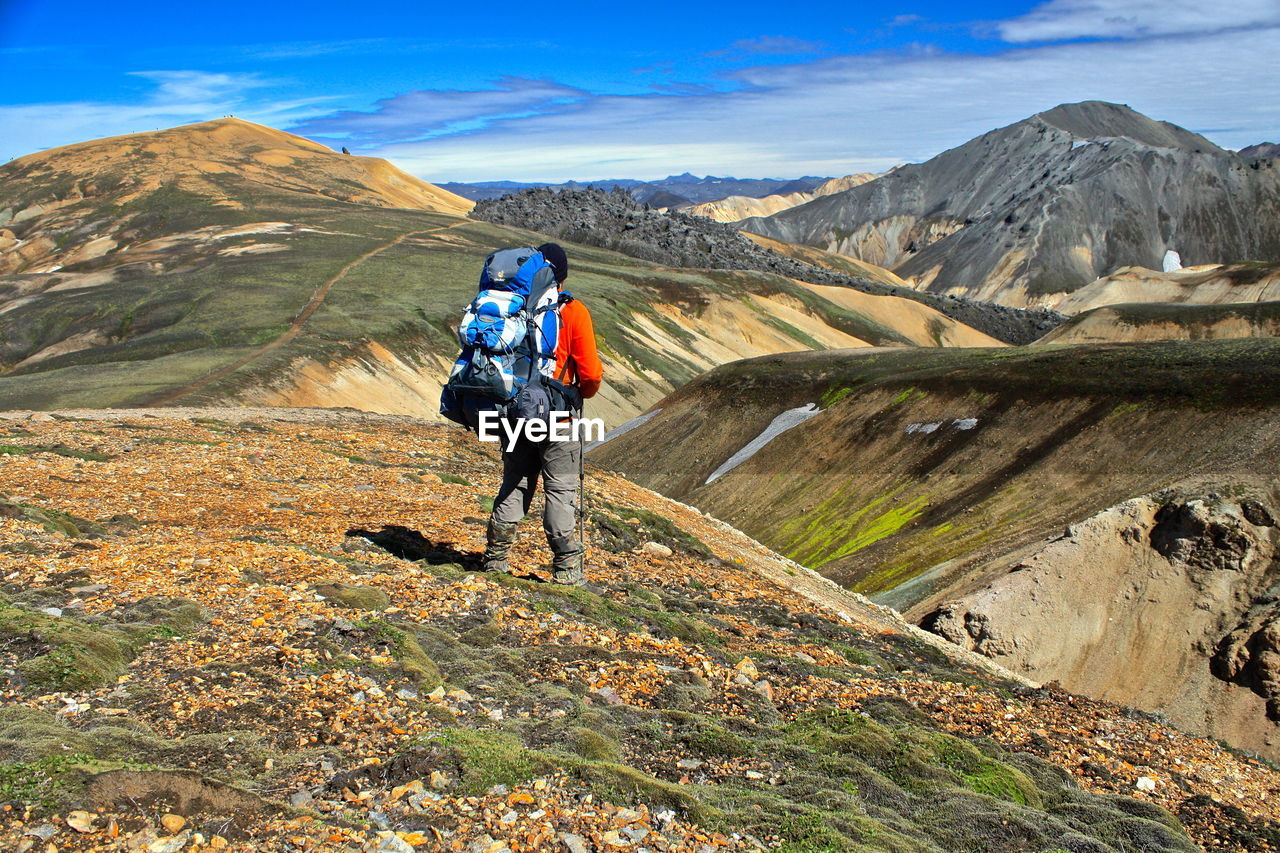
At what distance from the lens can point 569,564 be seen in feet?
32.3

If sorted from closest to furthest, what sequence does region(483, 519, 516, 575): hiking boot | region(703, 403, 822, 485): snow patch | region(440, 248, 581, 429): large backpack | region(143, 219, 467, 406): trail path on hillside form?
region(440, 248, 581, 429): large backpack < region(483, 519, 516, 575): hiking boot < region(143, 219, 467, 406): trail path on hillside < region(703, 403, 822, 485): snow patch

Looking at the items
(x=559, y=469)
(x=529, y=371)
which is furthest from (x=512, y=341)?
(x=559, y=469)

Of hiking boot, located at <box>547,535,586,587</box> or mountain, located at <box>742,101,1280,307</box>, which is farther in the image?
mountain, located at <box>742,101,1280,307</box>

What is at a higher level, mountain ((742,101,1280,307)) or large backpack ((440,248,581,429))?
mountain ((742,101,1280,307))

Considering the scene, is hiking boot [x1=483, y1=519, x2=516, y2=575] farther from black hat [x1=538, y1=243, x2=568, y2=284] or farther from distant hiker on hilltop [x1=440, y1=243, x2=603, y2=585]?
black hat [x1=538, y1=243, x2=568, y2=284]

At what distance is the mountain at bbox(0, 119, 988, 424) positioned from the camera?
46625mm

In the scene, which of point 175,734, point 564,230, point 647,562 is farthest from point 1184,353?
point 564,230

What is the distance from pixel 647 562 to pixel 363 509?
3.43m

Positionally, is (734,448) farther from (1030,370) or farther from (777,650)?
(777,650)

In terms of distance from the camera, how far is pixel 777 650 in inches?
368

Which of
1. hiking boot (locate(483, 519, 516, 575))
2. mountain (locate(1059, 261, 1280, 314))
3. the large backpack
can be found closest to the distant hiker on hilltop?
the large backpack

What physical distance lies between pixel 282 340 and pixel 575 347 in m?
45.5

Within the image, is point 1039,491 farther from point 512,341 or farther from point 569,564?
point 512,341

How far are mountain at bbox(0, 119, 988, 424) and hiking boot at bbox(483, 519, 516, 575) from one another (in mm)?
28263
